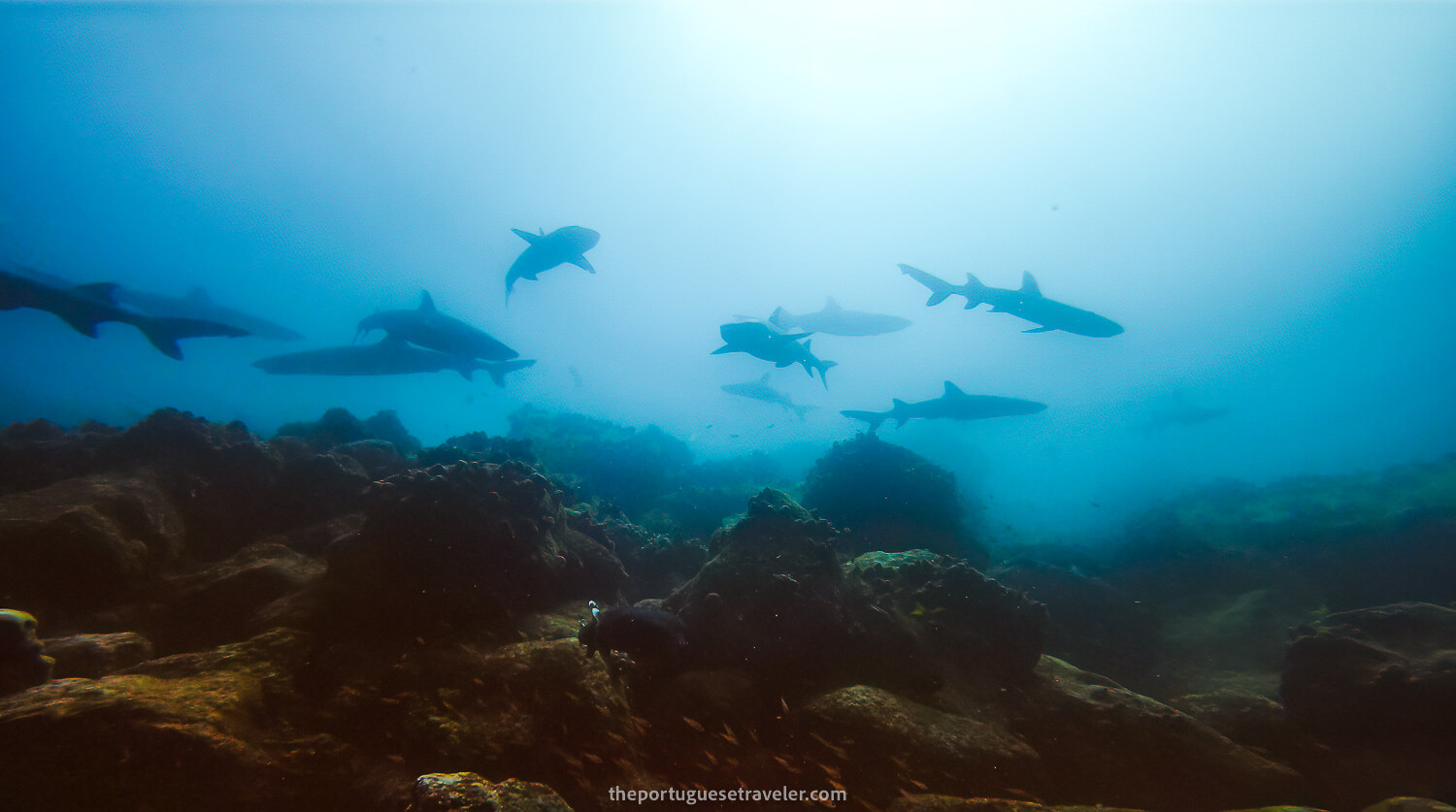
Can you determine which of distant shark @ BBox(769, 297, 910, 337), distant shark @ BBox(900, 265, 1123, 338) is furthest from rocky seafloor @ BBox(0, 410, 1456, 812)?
distant shark @ BBox(769, 297, 910, 337)

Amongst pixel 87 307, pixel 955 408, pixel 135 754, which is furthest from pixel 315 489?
pixel 955 408

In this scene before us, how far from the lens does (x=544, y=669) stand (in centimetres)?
420

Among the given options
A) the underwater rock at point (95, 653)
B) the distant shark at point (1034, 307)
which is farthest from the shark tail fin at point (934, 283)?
the underwater rock at point (95, 653)

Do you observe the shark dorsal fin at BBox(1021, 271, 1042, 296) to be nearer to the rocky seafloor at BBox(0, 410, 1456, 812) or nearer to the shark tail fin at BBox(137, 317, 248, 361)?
the rocky seafloor at BBox(0, 410, 1456, 812)

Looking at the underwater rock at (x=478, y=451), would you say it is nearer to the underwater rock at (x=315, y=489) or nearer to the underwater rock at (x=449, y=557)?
the underwater rock at (x=315, y=489)

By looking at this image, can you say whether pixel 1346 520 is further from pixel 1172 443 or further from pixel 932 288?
pixel 1172 443

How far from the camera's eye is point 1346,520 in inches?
451

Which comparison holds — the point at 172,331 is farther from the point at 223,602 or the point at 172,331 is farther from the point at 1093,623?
the point at 1093,623

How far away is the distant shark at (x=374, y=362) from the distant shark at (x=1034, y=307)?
12379 millimetres

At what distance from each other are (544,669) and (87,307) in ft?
37.4

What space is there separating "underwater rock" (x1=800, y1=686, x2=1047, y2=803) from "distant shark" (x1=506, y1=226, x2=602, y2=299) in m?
9.31

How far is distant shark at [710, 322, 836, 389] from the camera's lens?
10805 millimetres

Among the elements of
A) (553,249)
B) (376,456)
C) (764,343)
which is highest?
(553,249)

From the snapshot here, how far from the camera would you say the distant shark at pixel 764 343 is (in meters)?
10.8
